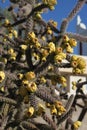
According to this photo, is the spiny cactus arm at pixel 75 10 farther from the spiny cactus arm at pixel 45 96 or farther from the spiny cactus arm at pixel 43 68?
the spiny cactus arm at pixel 45 96

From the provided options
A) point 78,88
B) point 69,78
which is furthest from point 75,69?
point 69,78

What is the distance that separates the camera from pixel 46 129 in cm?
343

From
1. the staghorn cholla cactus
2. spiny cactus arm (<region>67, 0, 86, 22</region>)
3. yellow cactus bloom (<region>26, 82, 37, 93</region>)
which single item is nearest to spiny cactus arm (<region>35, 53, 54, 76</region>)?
the staghorn cholla cactus

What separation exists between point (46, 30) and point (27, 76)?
1.29 meters

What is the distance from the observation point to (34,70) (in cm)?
314

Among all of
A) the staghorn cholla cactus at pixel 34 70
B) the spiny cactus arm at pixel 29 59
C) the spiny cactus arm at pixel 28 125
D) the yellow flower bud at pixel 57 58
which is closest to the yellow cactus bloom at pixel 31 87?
the staghorn cholla cactus at pixel 34 70

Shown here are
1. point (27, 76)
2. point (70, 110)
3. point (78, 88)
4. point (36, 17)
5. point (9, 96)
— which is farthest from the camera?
point (78, 88)

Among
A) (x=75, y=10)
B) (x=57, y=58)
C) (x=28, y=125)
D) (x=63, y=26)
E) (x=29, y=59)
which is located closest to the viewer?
(x=57, y=58)

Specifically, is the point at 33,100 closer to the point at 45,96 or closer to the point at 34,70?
the point at 45,96

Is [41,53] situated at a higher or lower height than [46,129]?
higher

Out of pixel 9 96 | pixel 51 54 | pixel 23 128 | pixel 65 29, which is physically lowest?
pixel 23 128

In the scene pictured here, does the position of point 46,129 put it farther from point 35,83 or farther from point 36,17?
point 36,17

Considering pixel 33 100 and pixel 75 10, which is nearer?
pixel 33 100

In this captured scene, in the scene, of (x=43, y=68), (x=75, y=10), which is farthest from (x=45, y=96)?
(x=75, y=10)
